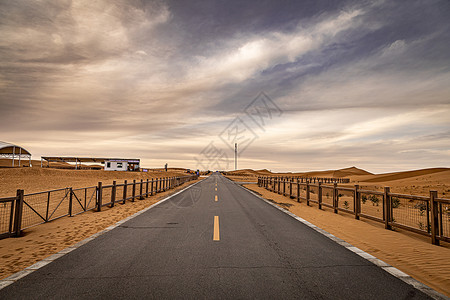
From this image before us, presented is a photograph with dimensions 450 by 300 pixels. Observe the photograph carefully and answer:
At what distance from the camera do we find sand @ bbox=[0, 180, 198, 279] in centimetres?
518

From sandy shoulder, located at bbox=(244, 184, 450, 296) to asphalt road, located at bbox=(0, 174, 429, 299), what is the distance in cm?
69

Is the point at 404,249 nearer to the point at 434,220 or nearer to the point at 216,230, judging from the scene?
the point at 434,220

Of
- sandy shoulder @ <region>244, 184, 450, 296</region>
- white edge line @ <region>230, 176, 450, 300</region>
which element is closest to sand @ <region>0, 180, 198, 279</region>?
white edge line @ <region>230, 176, 450, 300</region>

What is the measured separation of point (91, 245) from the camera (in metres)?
6.14

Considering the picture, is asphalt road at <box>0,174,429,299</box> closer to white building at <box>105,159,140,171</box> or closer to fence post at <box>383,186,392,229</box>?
fence post at <box>383,186,392,229</box>

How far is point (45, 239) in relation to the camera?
22.9 ft

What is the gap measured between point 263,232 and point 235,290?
401cm

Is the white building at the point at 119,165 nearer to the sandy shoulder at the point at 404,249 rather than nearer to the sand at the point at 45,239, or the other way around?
the sand at the point at 45,239

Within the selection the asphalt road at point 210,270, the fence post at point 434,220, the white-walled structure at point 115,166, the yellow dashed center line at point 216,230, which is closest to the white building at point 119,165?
the white-walled structure at point 115,166

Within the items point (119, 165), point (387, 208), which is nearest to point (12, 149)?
point (119, 165)

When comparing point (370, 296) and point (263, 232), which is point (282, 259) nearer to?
point (370, 296)

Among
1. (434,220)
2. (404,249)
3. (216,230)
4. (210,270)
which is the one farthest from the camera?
(216,230)

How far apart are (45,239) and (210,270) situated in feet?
18.2

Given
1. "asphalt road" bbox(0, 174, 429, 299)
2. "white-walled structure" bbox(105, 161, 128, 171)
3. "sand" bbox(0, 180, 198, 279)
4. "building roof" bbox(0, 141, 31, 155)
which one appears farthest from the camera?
"white-walled structure" bbox(105, 161, 128, 171)
